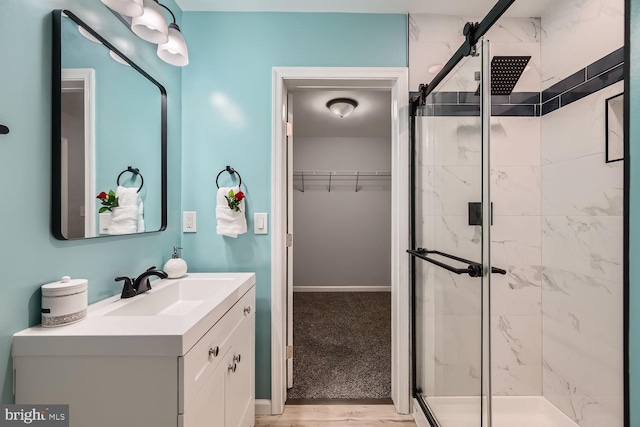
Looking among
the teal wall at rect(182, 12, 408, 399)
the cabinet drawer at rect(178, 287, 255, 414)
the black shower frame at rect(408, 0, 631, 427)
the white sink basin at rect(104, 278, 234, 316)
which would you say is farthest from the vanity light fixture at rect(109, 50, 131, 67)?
the black shower frame at rect(408, 0, 631, 427)

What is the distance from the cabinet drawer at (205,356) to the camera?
83 cm

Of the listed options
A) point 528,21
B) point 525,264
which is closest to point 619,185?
point 525,264

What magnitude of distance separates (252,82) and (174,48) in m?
0.49

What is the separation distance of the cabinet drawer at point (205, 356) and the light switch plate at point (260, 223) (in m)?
0.51

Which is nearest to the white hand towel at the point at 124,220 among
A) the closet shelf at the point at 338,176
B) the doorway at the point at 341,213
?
the doorway at the point at 341,213

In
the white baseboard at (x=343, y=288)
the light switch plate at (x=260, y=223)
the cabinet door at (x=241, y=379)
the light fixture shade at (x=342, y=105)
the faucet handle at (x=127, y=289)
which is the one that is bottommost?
the white baseboard at (x=343, y=288)

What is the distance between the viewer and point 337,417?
172 centimetres

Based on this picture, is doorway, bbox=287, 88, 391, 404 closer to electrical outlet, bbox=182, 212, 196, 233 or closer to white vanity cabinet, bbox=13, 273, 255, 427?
electrical outlet, bbox=182, 212, 196, 233

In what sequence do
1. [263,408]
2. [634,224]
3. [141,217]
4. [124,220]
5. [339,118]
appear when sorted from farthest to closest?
[339,118] → [263,408] → [141,217] → [124,220] → [634,224]

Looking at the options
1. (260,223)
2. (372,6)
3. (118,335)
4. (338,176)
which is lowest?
(118,335)

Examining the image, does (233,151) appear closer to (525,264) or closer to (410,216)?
(410,216)

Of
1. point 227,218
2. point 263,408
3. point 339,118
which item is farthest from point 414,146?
point 339,118

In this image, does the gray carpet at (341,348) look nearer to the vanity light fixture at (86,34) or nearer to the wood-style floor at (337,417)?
the wood-style floor at (337,417)

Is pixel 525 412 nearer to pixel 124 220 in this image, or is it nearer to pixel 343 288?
pixel 124 220
